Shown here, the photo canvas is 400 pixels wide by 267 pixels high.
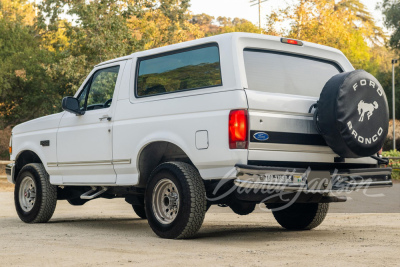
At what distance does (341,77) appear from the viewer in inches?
278

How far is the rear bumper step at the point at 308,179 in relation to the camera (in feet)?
21.8

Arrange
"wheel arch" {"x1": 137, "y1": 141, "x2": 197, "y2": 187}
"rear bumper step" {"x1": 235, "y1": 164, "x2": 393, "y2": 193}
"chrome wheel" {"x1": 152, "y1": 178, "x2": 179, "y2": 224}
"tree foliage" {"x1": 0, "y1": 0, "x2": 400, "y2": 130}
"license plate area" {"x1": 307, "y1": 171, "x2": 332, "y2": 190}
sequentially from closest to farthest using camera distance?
"rear bumper step" {"x1": 235, "y1": 164, "x2": 393, "y2": 193}, "license plate area" {"x1": 307, "y1": 171, "x2": 332, "y2": 190}, "chrome wheel" {"x1": 152, "y1": 178, "x2": 179, "y2": 224}, "wheel arch" {"x1": 137, "y1": 141, "x2": 197, "y2": 187}, "tree foliage" {"x1": 0, "y1": 0, "x2": 400, "y2": 130}

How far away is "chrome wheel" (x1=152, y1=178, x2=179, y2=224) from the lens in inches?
294

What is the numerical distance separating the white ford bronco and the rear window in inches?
0.6

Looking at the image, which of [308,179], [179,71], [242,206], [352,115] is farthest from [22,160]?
[352,115]

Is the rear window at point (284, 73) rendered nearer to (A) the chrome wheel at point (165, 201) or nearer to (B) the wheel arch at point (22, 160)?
(A) the chrome wheel at point (165, 201)

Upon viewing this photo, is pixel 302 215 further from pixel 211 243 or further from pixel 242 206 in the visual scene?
pixel 211 243

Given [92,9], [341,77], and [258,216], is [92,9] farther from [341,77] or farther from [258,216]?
[341,77]

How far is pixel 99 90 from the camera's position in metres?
8.95

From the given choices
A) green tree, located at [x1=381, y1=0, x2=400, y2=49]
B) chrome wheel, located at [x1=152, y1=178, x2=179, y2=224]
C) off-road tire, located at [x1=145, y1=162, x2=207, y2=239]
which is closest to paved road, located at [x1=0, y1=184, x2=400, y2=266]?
off-road tire, located at [x1=145, y1=162, x2=207, y2=239]

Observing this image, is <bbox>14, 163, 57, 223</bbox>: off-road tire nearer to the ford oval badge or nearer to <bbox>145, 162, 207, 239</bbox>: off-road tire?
<bbox>145, 162, 207, 239</bbox>: off-road tire

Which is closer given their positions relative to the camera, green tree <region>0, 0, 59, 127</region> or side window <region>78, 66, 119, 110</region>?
side window <region>78, 66, 119, 110</region>

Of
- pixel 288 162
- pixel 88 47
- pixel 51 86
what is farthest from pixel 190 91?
pixel 51 86

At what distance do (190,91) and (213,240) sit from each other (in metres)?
1.76
